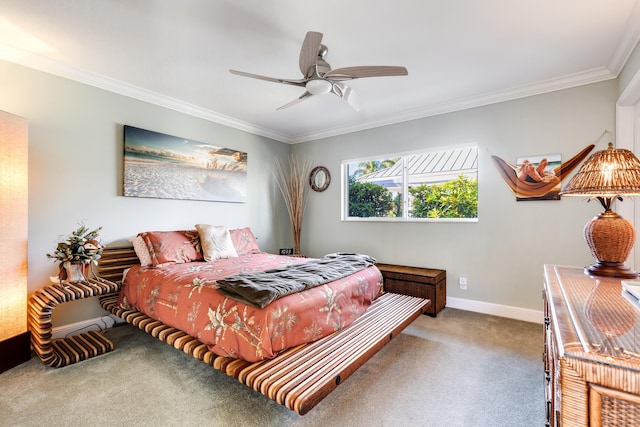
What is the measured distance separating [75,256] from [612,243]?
373 centimetres

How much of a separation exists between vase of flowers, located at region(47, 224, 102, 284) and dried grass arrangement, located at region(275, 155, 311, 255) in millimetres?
2778

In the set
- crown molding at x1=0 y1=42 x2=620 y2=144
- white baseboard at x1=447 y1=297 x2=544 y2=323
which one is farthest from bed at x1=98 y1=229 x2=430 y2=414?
crown molding at x1=0 y1=42 x2=620 y2=144

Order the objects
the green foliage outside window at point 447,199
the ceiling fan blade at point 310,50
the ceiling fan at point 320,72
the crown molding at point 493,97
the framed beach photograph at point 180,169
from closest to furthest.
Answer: the ceiling fan blade at point 310,50, the ceiling fan at point 320,72, the crown molding at point 493,97, the framed beach photograph at point 180,169, the green foliage outside window at point 447,199

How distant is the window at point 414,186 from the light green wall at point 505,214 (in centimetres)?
13

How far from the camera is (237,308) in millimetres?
1837

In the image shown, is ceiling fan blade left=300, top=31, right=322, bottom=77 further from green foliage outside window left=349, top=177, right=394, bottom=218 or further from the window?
green foliage outside window left=349, top=177, right=394, bottom=218

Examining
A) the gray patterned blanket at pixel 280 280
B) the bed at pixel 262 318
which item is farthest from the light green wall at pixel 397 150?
the gray patterned blanket at pixel 280 280

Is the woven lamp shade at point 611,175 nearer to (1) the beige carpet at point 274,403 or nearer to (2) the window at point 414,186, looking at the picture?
(1) the beige carpet at point 274,403

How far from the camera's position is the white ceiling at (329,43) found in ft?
6.52

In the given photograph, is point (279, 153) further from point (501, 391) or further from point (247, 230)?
point (501, 391)

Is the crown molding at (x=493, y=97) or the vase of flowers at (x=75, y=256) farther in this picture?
the crown molding at (x=493, y=97)

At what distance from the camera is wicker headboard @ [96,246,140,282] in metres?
2.92

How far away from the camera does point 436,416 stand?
67.5 inches

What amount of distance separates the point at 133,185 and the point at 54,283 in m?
1.18
